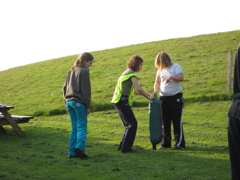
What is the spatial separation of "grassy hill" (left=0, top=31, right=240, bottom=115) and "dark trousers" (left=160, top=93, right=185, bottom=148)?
29.4 ft

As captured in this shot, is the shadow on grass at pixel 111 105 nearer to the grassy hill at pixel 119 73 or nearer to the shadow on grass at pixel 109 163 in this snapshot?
the grassy hill at pixel 119 73

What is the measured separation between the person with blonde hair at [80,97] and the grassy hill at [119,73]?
10138 mm

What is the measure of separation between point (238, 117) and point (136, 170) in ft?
11.0

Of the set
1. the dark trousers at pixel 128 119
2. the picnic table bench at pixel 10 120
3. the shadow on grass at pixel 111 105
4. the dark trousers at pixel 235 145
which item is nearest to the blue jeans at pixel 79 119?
the dark trousers at pixel 128 119

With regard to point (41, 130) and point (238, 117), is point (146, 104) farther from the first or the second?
point (238, 117)

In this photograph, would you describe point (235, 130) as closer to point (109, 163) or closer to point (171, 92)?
point (109, 163)

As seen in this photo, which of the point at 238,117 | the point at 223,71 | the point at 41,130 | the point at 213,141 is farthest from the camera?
the point at 223,71

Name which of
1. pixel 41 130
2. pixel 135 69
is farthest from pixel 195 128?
pixel 41 130

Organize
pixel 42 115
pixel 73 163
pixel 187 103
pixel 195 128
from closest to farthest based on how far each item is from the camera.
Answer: pixel 73 163 → pixel 195 128 → pixel 187 103 → pixel 42 115

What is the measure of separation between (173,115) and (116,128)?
15.1 feet

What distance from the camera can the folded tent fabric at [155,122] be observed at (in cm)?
952

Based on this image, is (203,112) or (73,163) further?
(203,112)

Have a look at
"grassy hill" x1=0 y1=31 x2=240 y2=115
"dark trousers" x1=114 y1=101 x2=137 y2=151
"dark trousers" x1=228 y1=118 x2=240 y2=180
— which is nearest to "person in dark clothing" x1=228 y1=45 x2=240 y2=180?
"dark trousers" x1=228 y1=118 x2=240 y2=180

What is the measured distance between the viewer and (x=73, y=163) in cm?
824
